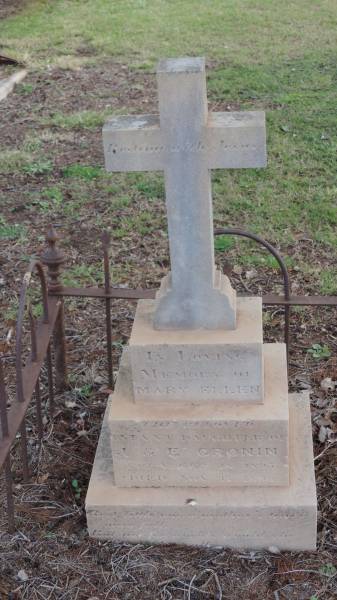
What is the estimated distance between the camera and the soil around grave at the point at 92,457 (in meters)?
3.01

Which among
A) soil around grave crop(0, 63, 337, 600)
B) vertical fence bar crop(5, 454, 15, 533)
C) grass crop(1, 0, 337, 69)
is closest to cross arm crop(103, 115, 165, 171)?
vertical fence bar crop(5, 454, 15, 533)

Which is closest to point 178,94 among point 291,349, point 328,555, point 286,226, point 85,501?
point 85,501

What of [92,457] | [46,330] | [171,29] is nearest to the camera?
[46,330]

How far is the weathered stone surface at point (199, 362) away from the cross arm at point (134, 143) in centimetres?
61

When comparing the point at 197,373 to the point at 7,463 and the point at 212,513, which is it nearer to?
the point at 212,513

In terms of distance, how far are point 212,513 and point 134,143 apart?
1406 mm

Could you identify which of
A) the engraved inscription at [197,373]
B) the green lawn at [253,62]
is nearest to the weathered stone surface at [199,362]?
the engraved inscription at [197,373]

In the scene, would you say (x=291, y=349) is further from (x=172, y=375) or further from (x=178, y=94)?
(x=178, y=94)

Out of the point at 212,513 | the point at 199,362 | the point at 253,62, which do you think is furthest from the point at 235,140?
the point at 253,62

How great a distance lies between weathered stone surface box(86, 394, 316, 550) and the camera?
3.08 metres

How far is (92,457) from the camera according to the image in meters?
3.61

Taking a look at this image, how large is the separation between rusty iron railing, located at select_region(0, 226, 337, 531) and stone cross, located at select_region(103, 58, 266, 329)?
0.55 meters

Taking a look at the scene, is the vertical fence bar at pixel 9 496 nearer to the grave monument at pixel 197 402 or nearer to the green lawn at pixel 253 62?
the grave monument at pixel 197 402

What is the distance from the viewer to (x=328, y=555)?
3115 millimetres
